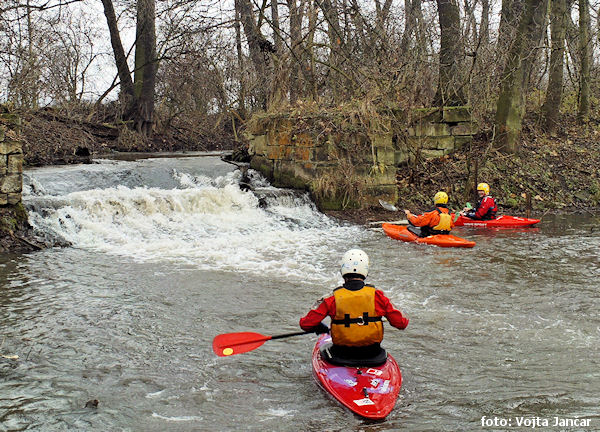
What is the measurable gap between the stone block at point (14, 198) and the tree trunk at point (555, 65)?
39.3 ft

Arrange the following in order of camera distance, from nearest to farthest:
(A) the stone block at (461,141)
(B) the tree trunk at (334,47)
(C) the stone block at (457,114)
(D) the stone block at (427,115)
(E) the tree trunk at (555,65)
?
1. (D) the stone block at (427,115)
2. (B) the tree trunk at (334,47)
3. (C) the stone block at (457,114)
4. (A) the stone block at (461,141)
5. (E) the tree trunk at (555,65)

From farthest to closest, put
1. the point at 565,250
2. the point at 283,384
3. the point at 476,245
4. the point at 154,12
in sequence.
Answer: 1. the point at 154,12
2. the point at 476,245
3. the point at 565,250
4. the point at 283,384

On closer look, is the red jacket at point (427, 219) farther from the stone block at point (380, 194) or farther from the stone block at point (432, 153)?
the stone block at point (432, 153)

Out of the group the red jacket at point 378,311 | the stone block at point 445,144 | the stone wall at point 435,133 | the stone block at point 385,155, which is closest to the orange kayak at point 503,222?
the stone block at point 385,155

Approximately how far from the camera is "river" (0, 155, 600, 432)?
389cm

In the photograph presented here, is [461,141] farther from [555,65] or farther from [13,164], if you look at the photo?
[13,164]

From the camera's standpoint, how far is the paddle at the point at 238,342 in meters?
4.44

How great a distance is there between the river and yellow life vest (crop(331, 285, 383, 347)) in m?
0.45

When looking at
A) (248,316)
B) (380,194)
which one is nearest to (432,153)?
(380,194)

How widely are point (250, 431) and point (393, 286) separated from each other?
3623 millimetres

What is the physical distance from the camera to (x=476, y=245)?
9289 millimetres

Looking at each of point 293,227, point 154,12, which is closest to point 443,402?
point 293,227

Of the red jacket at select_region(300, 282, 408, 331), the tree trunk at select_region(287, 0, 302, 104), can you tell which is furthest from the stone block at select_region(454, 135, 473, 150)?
the red jacket at select_region(300, 282, 408, 331)

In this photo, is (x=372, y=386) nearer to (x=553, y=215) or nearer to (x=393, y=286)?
(x=393, y=286)
